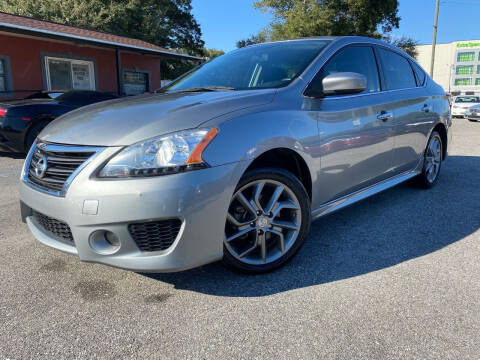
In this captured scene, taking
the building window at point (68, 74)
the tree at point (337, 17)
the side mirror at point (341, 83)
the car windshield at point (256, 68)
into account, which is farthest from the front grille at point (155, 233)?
the tree at point (337, 17)

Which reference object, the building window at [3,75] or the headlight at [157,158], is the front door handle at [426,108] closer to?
the headlight at [157,158]

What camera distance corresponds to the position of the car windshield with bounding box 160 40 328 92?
288 centimetres

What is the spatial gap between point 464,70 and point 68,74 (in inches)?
3207

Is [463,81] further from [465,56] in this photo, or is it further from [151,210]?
[151,210]

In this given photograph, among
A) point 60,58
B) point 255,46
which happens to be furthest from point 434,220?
point 60,58

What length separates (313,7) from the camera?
22375 mm

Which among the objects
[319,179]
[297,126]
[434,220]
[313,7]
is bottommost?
[434,220]

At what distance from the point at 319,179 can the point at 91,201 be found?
1.52 meters

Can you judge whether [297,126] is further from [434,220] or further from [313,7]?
[313,7]

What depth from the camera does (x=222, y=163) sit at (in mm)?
2076

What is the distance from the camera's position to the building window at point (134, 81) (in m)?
16.2

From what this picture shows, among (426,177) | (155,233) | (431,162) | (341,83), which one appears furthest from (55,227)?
(431,162)

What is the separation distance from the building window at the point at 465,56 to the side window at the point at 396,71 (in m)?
85.3

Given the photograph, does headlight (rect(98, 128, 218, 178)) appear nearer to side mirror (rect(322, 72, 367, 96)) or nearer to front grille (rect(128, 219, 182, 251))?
front grille (rect(128, 219, 182, 251))
